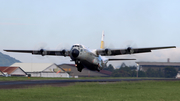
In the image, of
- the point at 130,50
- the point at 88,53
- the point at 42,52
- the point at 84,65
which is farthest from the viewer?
the point at 42,52

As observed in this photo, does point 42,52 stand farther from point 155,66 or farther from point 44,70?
point 155,66

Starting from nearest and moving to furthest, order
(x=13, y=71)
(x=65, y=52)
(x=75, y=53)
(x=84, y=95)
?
(x=84, y=95)
(x=75, y=53)
(x=65, y=52)
(x=13, y=71)

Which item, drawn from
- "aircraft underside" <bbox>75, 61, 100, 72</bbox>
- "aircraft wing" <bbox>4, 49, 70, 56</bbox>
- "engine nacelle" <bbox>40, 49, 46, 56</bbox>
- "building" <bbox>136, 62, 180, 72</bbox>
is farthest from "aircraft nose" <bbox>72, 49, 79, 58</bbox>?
"building" <bbox>136, 62, 180, 72</bbox>

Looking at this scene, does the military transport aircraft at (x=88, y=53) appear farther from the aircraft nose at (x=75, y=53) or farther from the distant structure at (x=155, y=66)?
the distant structure at (x=155, y=66)

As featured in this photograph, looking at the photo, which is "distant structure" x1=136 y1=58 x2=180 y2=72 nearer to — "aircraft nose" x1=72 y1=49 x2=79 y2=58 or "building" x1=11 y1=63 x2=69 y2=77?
"building" x1=11 y1=63 x2=69 y2=77

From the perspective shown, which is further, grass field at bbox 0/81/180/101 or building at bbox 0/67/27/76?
building at bbox 0/67/27/76

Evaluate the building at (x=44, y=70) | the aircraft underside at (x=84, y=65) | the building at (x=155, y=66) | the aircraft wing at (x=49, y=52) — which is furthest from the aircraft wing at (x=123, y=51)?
the building at (x=155, y=66)

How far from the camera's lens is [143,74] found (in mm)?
127562

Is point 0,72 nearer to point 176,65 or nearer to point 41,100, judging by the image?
point 41,100

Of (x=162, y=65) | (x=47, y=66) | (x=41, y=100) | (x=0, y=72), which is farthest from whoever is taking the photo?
(x=162, y=65)

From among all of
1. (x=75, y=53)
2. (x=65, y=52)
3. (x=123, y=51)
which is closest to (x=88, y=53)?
(x=75, y=53)

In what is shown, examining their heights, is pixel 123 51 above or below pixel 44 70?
above

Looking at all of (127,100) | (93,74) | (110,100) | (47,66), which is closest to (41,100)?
(110,100)

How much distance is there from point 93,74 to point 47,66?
26665mm
